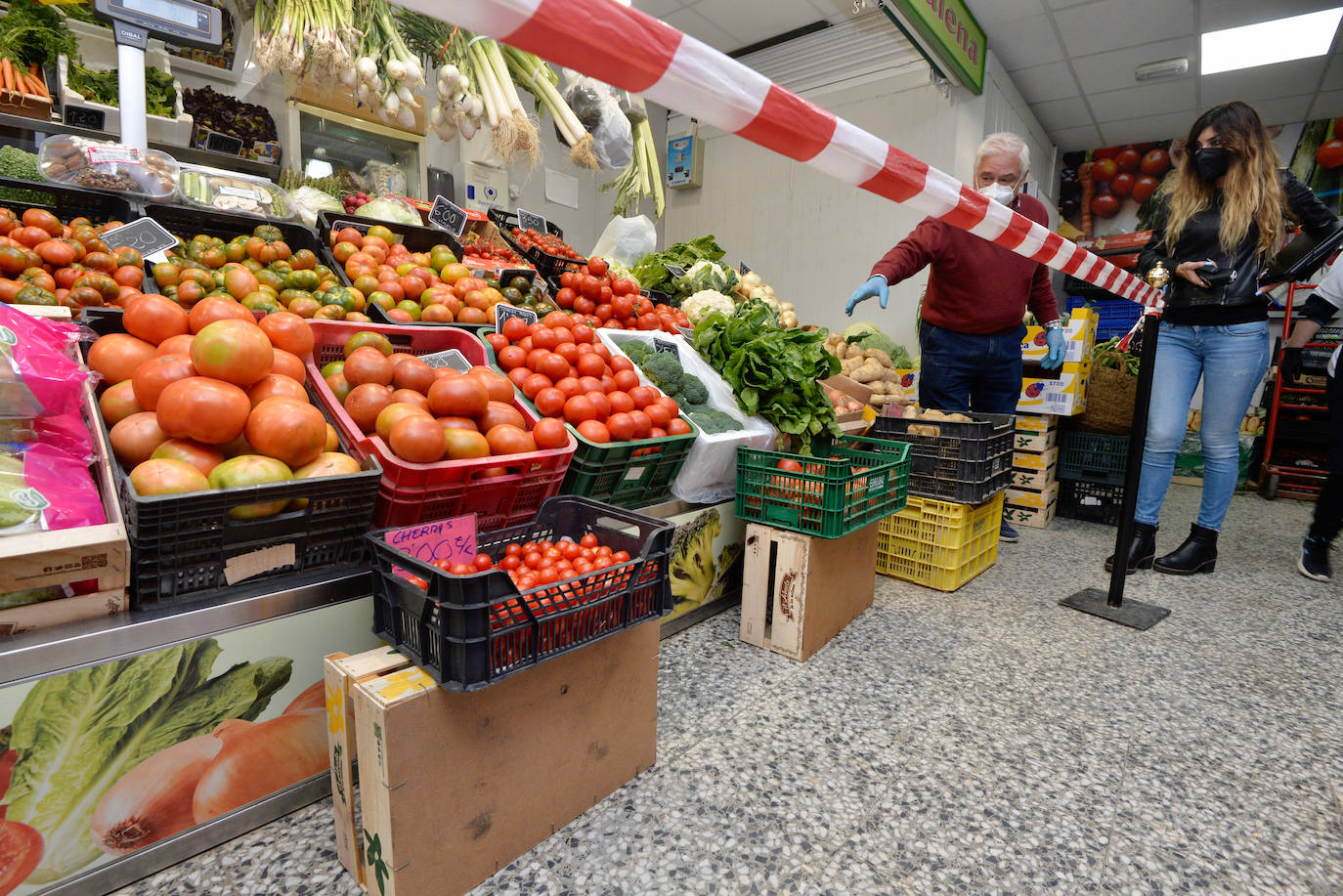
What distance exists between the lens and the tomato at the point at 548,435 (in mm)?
1847

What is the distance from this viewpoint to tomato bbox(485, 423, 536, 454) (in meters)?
1.73

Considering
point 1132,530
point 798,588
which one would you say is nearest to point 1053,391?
point 1132,530

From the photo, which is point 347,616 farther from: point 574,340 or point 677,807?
point 574,340

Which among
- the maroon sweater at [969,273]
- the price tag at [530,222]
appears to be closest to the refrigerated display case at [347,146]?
the price tag at [530,222]

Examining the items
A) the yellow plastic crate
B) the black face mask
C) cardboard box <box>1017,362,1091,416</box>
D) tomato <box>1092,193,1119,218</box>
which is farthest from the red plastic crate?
tomato <box>1092,193,1119,218</box>

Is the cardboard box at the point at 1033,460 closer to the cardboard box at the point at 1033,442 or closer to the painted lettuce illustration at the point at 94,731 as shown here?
the cardboard box at the point at 1033,442

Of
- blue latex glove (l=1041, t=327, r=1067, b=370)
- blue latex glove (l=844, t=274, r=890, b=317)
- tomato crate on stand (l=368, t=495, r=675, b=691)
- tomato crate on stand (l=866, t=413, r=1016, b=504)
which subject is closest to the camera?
tomato crate on stand (l=368, t=495, r=675, b=691)

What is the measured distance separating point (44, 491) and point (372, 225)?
201 cm

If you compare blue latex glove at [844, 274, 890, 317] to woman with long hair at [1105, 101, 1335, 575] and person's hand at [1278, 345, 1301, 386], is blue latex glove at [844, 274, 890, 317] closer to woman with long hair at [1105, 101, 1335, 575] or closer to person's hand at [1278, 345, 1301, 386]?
woman with long hair at [1105, 101, 1335, 575]

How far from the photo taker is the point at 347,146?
5.12 metres

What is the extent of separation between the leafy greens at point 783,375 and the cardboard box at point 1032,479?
6.60 ft

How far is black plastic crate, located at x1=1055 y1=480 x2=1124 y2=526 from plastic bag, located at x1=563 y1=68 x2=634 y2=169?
12.1 ft

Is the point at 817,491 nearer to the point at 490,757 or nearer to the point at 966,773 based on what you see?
the point at 966,773

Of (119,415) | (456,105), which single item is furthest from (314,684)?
(456,105)
